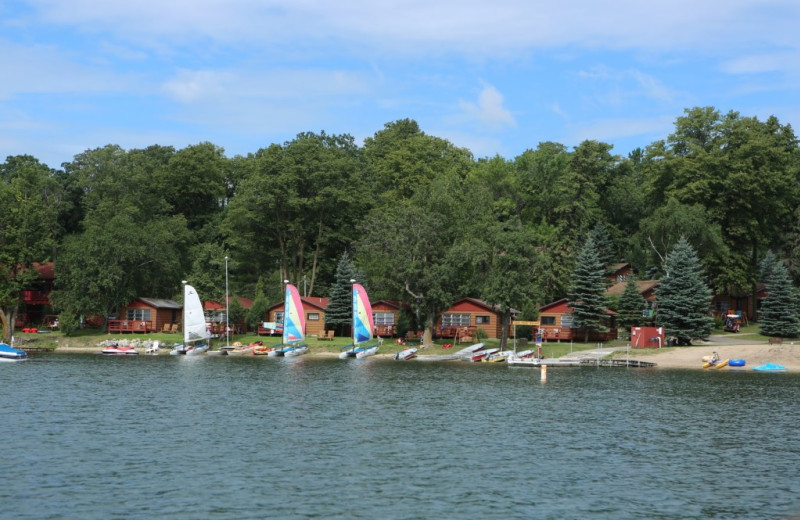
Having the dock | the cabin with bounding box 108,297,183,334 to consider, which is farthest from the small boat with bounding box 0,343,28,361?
the dock

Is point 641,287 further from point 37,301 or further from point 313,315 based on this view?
point 37,301

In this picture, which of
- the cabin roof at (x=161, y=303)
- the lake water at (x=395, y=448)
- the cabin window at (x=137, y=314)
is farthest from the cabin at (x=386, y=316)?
the lake water at (x=395, y=448)

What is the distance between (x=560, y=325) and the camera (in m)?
81.6

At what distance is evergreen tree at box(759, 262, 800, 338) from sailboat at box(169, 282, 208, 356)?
179ft

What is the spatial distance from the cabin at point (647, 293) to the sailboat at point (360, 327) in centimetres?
2780

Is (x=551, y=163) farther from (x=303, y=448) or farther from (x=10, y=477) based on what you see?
(x=10, y=477)

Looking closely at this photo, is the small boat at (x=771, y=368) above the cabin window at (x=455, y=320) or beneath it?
beneath

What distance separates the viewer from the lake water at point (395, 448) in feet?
77.9

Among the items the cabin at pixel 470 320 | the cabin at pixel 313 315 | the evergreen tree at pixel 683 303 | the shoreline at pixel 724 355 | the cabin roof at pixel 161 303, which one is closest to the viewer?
the shoreline at pixel 724 355

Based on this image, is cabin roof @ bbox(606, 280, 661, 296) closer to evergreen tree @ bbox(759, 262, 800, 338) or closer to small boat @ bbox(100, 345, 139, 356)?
evergreen tree @ bbox(759, 262, 800, 338)

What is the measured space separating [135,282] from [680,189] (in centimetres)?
6376

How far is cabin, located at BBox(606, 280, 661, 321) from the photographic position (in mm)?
83625

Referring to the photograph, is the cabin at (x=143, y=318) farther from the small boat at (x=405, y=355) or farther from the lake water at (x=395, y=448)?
the lake water at (x=395, y=448)

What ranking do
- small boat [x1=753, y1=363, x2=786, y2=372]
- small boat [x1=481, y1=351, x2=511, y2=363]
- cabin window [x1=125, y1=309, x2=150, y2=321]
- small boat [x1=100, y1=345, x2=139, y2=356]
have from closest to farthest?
small boat [x1=753, y1=363, x2=786, y2=372]
small boat [x1=481, y1=351, x2=511, y2=363]
small boat [x1=100, y1=345, x2=139, y2=356]
cabin window [x1=125, y1=309, x2=150, y2=321]
